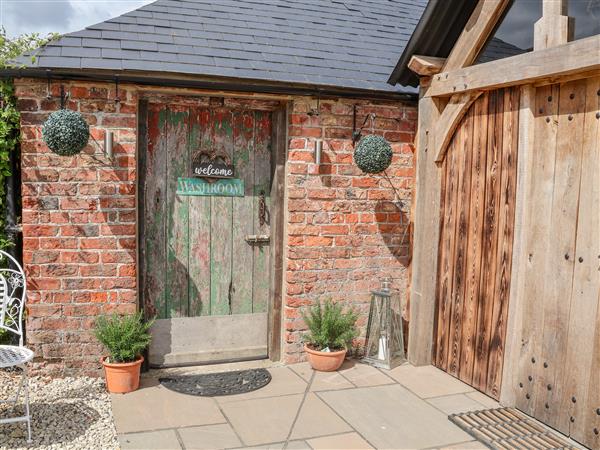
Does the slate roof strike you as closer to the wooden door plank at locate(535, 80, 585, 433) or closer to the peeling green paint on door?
the peeling green paint on door

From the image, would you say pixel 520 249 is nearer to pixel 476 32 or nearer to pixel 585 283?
pixel 585 283

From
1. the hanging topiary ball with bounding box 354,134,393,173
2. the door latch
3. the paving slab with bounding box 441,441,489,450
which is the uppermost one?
the hanging topiary ball with bounding box 354,134,393,173

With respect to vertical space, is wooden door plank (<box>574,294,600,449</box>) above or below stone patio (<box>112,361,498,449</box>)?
above

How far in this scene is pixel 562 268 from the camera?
3.41 metres

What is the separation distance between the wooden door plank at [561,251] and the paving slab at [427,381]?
743 millimetres

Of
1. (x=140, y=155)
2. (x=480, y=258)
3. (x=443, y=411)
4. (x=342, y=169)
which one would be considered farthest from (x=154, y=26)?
(x=443, y=411)

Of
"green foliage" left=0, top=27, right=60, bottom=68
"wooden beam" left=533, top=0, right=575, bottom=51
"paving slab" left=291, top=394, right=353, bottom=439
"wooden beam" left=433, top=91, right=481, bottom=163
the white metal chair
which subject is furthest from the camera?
"wooden beam" left=433, top=91, right=481, bottom=163

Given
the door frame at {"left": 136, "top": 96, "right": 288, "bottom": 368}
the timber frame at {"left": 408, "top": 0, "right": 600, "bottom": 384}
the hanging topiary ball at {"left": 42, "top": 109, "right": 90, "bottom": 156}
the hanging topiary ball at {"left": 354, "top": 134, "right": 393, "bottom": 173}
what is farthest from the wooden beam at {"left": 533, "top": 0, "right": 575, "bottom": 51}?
the hanging topiary ball at {"left": 42, "top": 109, "right": 90, "bottom": 156}

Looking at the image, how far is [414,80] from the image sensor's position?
4723 mm

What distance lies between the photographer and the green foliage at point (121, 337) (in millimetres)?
3881

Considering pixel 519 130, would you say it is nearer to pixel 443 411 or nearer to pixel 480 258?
pixel 480 258

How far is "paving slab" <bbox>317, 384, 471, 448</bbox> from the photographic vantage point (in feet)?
11.1

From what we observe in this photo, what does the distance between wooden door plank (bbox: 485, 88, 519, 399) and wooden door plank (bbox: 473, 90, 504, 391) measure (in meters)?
0.04

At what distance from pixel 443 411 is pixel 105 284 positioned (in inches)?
104
